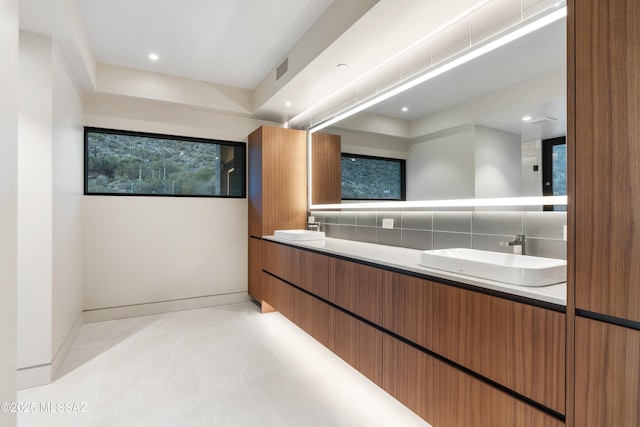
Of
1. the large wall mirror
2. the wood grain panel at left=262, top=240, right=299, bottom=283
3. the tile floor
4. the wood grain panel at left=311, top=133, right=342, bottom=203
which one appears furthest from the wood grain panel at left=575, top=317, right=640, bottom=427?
the wood grain panel at left=311, top=133, right=342, bottom=203

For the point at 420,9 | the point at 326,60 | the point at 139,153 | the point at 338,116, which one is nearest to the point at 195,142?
the point at 139,153

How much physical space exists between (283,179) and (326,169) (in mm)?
553

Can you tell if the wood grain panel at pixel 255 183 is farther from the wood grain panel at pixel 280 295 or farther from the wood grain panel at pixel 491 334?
the wood grain panel at pixel 491 334

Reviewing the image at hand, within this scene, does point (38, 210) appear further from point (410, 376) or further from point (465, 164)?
point (465, 164)

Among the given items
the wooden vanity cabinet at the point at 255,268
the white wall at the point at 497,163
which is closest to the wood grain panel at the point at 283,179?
the wooden vanity cabinet at the point at 255,268

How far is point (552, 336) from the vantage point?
40.8 inches

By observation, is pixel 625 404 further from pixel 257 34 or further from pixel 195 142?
pixel 195 142

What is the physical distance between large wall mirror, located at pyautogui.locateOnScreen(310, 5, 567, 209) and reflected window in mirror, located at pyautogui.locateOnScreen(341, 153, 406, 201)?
0.06m

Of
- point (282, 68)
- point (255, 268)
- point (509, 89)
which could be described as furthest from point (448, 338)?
point (255, 268)

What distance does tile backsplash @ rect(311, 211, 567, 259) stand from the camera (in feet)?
5.34

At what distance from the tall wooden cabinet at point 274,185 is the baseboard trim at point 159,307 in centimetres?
34

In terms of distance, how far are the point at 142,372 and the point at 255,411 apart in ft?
3.48

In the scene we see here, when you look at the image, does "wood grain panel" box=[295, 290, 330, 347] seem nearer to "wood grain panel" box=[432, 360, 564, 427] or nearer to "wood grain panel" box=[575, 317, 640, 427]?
"wood grain panel" box=[432, 360, 564, 427]

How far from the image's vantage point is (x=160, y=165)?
3758mm
